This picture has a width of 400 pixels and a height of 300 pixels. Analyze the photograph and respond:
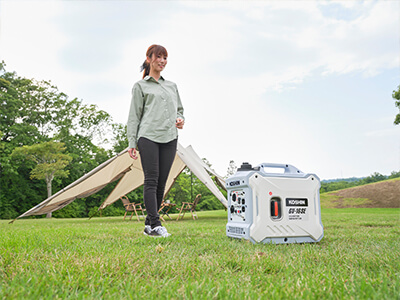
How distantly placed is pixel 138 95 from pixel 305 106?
705cm

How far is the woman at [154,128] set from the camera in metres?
2.60

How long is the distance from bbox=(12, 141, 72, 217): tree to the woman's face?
14.7 metres

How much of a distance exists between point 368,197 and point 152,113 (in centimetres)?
1636

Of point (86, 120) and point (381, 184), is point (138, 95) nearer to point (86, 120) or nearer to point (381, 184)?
point (381, 184)

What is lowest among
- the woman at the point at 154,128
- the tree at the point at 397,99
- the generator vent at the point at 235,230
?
the generator vent at the point at 235,230

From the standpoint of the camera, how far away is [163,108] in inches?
107

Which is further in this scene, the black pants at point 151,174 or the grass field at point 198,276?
the black pants at point 151,174

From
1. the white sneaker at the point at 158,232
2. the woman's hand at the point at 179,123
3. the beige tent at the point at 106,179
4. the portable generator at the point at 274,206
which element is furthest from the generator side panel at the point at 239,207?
the beige tent at the point at 106,179

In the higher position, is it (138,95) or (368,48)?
(368,48)

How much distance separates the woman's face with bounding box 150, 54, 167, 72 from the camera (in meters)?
2.72

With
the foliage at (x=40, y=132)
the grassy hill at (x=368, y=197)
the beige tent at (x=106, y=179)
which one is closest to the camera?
the beige tent at (x=106, y=179)

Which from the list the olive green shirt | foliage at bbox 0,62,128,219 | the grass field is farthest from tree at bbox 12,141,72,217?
the grass field

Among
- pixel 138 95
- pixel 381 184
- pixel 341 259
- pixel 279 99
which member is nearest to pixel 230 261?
pixel 341 259

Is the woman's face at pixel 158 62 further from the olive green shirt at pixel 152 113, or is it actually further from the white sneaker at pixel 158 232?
the white sneaker at pixel 158 232
